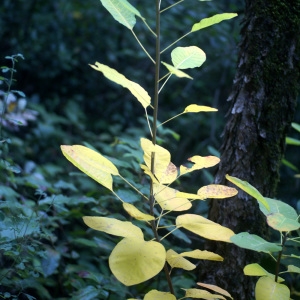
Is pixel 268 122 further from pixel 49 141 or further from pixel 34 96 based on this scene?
pixel 34 96

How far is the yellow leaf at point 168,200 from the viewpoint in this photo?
38.9 inches

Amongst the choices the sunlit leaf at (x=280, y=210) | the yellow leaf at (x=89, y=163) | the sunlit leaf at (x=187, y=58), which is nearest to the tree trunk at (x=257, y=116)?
the sunlit leaf at (x=280, y=210)

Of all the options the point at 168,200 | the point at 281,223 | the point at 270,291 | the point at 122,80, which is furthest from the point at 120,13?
the point at 270,291

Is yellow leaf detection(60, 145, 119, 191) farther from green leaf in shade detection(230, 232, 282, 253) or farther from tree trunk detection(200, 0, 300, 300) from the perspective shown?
tree trunk detection(200, 0, 300, 300)

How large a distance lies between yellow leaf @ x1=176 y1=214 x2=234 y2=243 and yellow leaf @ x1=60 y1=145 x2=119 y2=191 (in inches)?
7.5

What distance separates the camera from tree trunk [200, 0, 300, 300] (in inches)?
48.4

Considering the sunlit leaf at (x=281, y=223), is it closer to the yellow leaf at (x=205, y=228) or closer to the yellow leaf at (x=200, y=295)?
the yellow leaf at (x=205, y=228)

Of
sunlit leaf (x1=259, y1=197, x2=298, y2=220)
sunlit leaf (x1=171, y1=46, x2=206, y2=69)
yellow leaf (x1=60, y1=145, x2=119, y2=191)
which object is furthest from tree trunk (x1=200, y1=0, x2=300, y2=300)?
yellow leaf (x1=60, y1=145, x2=119, y2=191)

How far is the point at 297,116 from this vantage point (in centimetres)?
316

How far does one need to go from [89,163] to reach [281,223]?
1.36 ft

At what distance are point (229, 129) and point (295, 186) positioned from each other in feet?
4.81

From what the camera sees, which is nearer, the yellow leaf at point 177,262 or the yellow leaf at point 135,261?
the yellow leaf at point 135,261

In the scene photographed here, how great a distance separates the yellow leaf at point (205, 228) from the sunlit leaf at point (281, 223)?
0.30 ft

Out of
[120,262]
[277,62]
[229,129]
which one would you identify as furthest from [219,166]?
[120,262]
